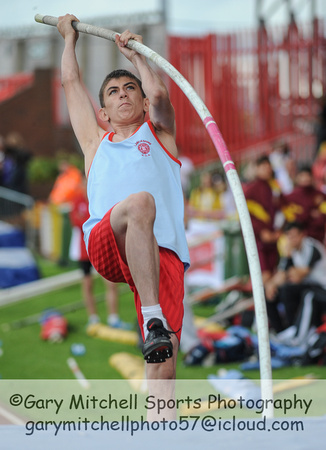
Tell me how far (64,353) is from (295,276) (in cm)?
236

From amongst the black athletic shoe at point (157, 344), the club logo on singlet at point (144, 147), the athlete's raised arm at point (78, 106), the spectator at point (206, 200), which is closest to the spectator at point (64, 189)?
the spectator at point (206, 200)

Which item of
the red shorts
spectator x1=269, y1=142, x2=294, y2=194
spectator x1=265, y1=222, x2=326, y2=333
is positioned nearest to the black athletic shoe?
the red shorts

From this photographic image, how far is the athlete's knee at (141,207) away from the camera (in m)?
3.17

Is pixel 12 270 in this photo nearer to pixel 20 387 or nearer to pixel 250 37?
pixel 20 387

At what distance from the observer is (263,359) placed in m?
3.36

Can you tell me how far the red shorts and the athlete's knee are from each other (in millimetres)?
176

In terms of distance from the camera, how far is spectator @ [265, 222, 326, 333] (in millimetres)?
6973

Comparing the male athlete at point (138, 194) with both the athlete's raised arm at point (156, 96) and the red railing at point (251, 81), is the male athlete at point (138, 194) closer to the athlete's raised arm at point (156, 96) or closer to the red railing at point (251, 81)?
the athlete's raised arm at point (156, 96)

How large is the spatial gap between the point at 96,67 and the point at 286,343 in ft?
46.8

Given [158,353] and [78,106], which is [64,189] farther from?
[158,353]

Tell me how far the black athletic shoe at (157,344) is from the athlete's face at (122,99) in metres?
1.04

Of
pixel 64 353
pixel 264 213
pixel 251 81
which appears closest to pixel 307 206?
pixel 264 213

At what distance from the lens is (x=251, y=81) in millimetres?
15734

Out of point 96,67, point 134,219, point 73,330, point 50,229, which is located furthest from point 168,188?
point 96,67
